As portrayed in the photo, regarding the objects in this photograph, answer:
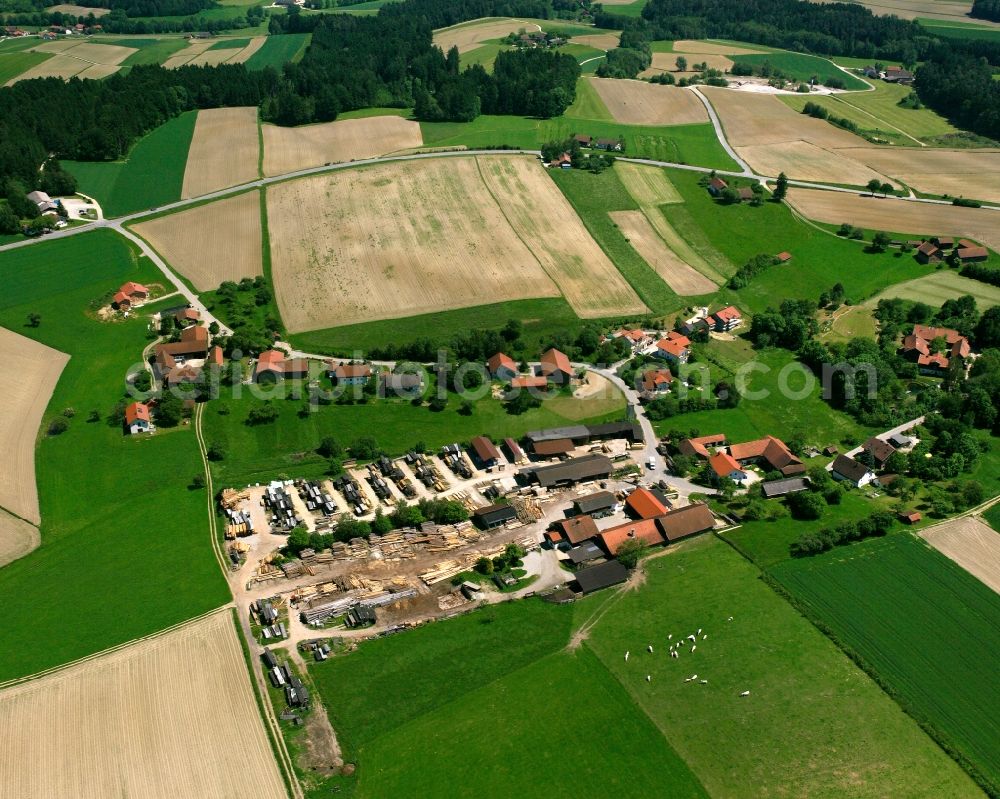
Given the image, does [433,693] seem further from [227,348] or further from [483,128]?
[483,128]

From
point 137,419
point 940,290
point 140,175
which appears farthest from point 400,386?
point 140,175

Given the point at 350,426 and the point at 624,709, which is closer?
the point at 624,709

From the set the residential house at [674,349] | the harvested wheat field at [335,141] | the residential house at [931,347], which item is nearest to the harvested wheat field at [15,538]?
the residential house at [674,349]

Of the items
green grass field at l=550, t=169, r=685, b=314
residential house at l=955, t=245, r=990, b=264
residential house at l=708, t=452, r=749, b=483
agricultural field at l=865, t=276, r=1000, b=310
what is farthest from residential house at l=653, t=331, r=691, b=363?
residential house at l=955, t=245, r=990, b=264

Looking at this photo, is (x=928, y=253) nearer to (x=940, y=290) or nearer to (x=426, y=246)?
(x=940, y=290)

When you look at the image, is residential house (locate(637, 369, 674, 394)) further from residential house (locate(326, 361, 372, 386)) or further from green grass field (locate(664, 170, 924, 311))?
residential house (locate(326, 361, 372, 386))

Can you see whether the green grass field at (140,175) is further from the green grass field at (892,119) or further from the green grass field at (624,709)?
the green grass field at (892,119)
